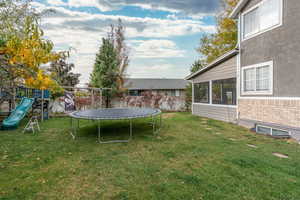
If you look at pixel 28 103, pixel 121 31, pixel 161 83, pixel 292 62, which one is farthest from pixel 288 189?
pixel 161 83

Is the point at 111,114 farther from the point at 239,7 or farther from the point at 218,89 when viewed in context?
the point at 239,7

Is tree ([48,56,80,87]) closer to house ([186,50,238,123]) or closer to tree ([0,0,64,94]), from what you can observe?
house ([186,50,238,123])

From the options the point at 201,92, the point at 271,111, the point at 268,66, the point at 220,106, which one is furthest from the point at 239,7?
the point at 201,92

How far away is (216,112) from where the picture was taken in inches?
343

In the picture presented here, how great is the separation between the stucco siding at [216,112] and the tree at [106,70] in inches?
252

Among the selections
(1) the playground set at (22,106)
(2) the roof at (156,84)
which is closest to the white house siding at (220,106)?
(1) the playground set at (22,106)

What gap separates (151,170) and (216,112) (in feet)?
22.2

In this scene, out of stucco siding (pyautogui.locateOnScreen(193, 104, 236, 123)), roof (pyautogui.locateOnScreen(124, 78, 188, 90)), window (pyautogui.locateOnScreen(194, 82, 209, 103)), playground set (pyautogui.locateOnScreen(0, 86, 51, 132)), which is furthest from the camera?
roof (pyautogui.locateOnScreen(124, 78, 188, 90))

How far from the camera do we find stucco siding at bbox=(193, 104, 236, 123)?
769 centimetres

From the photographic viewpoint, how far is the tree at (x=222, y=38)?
1353 cm

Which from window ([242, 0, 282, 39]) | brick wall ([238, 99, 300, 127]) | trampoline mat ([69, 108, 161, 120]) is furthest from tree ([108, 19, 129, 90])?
brick wall ([238, 99, 300, 127])

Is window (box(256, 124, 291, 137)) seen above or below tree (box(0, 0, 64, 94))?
below

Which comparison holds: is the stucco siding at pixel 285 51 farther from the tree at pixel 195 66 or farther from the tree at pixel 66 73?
the tree at pixel 66 73

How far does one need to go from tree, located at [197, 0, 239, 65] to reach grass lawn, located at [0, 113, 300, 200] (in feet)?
36.5
